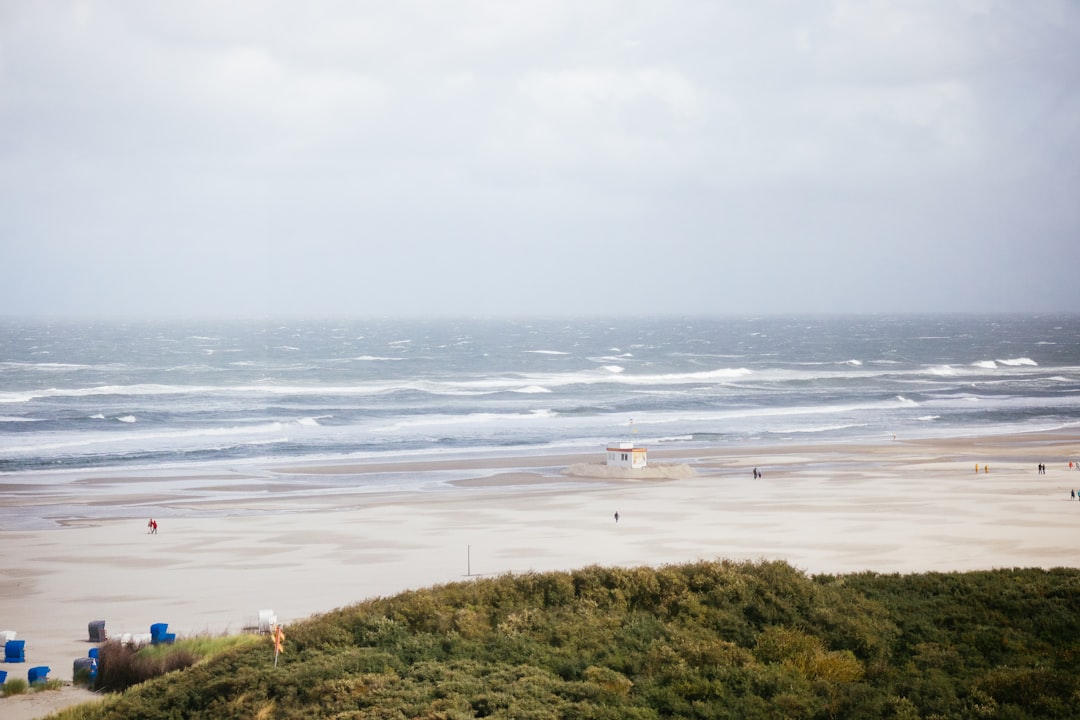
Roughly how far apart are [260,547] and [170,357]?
101575 mm

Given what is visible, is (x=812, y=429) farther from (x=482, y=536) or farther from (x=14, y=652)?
(x=14, y=652)

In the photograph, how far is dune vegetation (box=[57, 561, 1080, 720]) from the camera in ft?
41.7

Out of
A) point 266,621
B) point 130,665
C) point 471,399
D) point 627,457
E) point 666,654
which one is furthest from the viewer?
point 471,399

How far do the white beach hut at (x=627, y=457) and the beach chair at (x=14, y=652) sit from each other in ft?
109

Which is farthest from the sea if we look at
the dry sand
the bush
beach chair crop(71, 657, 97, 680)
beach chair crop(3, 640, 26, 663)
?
the bush

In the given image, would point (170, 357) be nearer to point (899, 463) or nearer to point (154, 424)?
point (154, 424)

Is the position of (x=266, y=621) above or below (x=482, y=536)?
above

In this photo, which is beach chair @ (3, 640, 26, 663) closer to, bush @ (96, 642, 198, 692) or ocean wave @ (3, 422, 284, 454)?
bush @ (96, 642, 198, 692)

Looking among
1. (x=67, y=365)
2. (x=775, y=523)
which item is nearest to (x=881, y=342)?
(x=67, y=365)

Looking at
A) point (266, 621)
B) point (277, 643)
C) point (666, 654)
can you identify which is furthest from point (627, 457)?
point (277, 643)

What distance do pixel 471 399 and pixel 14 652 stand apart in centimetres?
6775

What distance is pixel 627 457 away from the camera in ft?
165

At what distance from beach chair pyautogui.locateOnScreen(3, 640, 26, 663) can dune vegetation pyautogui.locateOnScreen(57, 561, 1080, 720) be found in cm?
585

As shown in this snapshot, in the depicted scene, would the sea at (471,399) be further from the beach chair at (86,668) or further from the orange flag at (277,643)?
the orange flag at (277,643)
